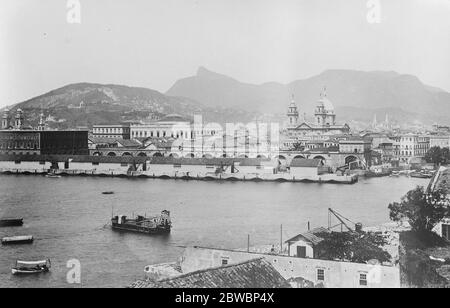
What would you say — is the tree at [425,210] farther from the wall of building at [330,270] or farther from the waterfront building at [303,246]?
the wall of building at [330,270]

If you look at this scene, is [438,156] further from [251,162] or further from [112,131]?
[112,131]

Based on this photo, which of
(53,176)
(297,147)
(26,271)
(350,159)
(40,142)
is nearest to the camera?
(26,271)

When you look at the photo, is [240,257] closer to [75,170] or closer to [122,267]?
[122,267]

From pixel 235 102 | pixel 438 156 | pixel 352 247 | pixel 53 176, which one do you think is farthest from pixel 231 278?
pixel 438 156

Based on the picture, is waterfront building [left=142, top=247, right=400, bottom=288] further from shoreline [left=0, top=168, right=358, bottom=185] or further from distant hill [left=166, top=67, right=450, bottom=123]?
shoreline [left=0, top=168, right=358, bottom=185]

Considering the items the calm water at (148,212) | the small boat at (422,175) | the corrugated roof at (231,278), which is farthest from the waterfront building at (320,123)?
the corrugated roof at (231,278)

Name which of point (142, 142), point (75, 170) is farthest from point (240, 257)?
point (142, 142)
